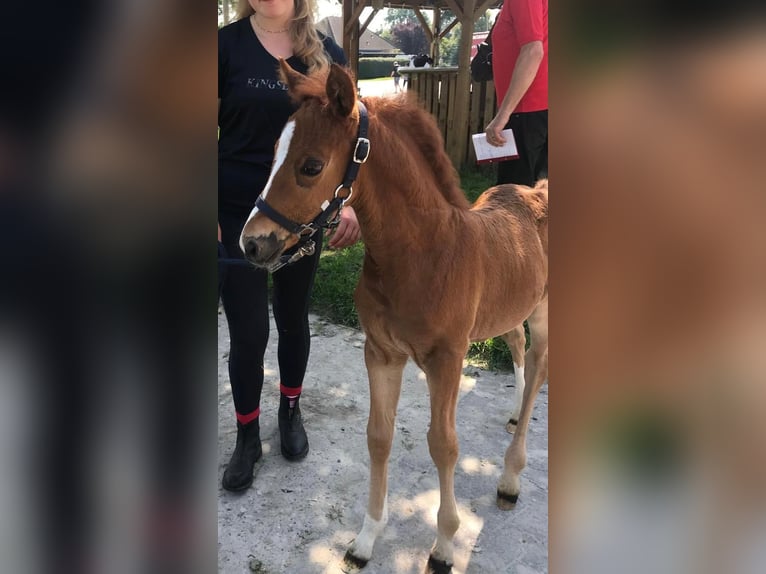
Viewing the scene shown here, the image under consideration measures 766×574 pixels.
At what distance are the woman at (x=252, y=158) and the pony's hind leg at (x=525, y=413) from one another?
1.01 metres

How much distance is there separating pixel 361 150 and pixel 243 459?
157cm

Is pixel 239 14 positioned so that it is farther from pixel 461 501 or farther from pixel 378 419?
pixel 461 501

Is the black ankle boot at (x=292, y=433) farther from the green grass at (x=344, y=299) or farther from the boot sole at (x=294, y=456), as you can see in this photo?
the green grass at (x=344, y=299)

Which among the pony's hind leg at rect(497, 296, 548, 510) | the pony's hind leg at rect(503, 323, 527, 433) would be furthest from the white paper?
the pony's hind leg at rect(503, 323, 527, 433)

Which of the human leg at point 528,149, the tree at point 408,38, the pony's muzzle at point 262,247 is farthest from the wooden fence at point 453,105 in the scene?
the tree at point 408,38

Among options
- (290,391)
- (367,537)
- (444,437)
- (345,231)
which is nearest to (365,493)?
(367,537)

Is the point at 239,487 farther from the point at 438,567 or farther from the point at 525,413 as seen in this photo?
the point at 525,413

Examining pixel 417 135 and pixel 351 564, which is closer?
pixel 417 135

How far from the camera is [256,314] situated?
2334 millimetres

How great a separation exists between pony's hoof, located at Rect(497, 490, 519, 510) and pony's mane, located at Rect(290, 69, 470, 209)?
4.18 feet
